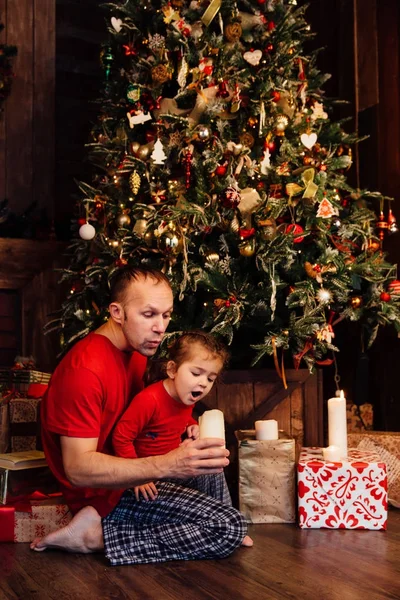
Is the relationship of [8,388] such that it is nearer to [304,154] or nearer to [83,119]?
[304,154]

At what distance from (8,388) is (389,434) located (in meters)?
1.89

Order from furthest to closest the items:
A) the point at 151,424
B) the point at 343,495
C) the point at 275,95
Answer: the point at 275,95 < the point at 343,495 < the point at 151,424

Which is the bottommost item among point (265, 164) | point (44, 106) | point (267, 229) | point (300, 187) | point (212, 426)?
point (212, 426)

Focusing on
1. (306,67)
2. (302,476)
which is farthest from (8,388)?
(306,67)

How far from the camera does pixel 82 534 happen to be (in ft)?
8.36

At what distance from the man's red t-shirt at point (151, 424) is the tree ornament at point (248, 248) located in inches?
35.2

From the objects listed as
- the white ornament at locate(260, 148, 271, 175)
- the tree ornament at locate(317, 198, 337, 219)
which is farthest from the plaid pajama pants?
the white ornament at locate(260, 148, 271, 175)

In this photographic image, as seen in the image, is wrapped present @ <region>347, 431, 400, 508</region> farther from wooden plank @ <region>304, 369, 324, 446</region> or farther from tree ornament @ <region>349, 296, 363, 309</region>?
tree ornament @ <region>349, 296, 363, 309</region>

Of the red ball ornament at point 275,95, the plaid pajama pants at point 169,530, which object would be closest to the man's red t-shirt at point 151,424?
the plaid pajama pants at point 169,530

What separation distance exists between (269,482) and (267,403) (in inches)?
16.9

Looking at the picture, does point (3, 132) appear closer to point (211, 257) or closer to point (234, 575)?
point (211, 257)

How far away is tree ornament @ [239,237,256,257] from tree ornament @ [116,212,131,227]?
0.66 metres

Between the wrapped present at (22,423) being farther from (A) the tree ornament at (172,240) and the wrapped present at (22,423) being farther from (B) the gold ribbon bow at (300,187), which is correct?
(B) the gold ribbon bow at (300,187)

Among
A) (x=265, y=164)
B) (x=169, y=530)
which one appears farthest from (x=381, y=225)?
(x=169, y=530)
